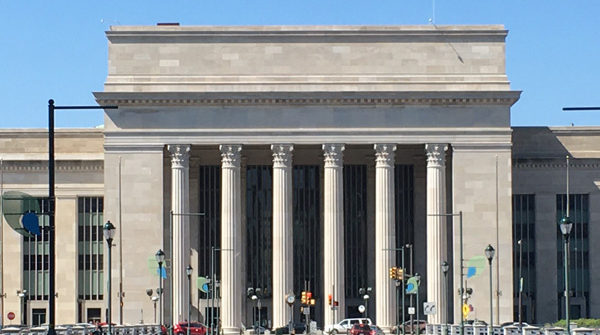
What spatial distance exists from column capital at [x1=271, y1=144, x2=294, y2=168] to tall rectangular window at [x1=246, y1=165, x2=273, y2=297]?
9.03 meters

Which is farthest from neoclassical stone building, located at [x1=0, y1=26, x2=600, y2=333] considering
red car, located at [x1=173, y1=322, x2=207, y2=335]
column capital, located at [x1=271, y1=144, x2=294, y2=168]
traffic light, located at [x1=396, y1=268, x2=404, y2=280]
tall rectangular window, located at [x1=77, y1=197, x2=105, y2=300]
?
red car, located at [x1=173, y1=322, x2=207, y2=335]

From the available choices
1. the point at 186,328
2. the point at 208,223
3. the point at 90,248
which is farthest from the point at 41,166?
the point at 186,328

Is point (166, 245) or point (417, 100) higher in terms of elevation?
point (417, 100)

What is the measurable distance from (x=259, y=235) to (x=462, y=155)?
20868 mm

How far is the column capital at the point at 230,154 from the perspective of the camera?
5098 inches

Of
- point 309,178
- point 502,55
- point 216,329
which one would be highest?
point 502,55

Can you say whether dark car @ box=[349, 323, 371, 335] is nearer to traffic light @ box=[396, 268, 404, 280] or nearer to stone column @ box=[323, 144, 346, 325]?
traffic light @ box=[396, 268, 404, 280]

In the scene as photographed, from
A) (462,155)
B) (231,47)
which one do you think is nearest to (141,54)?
(231,47)

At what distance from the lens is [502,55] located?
131375mm

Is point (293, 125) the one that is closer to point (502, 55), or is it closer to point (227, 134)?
point (227, 134)

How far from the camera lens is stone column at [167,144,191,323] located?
12925 cm

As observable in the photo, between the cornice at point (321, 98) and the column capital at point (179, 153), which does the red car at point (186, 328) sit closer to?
the column capital at point (179, 153)

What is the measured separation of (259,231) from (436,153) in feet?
62.0

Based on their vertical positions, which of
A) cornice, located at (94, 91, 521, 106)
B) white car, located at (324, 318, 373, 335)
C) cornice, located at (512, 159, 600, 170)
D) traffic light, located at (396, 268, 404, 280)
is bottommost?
white car, located at (324, 318, 373, 335)
